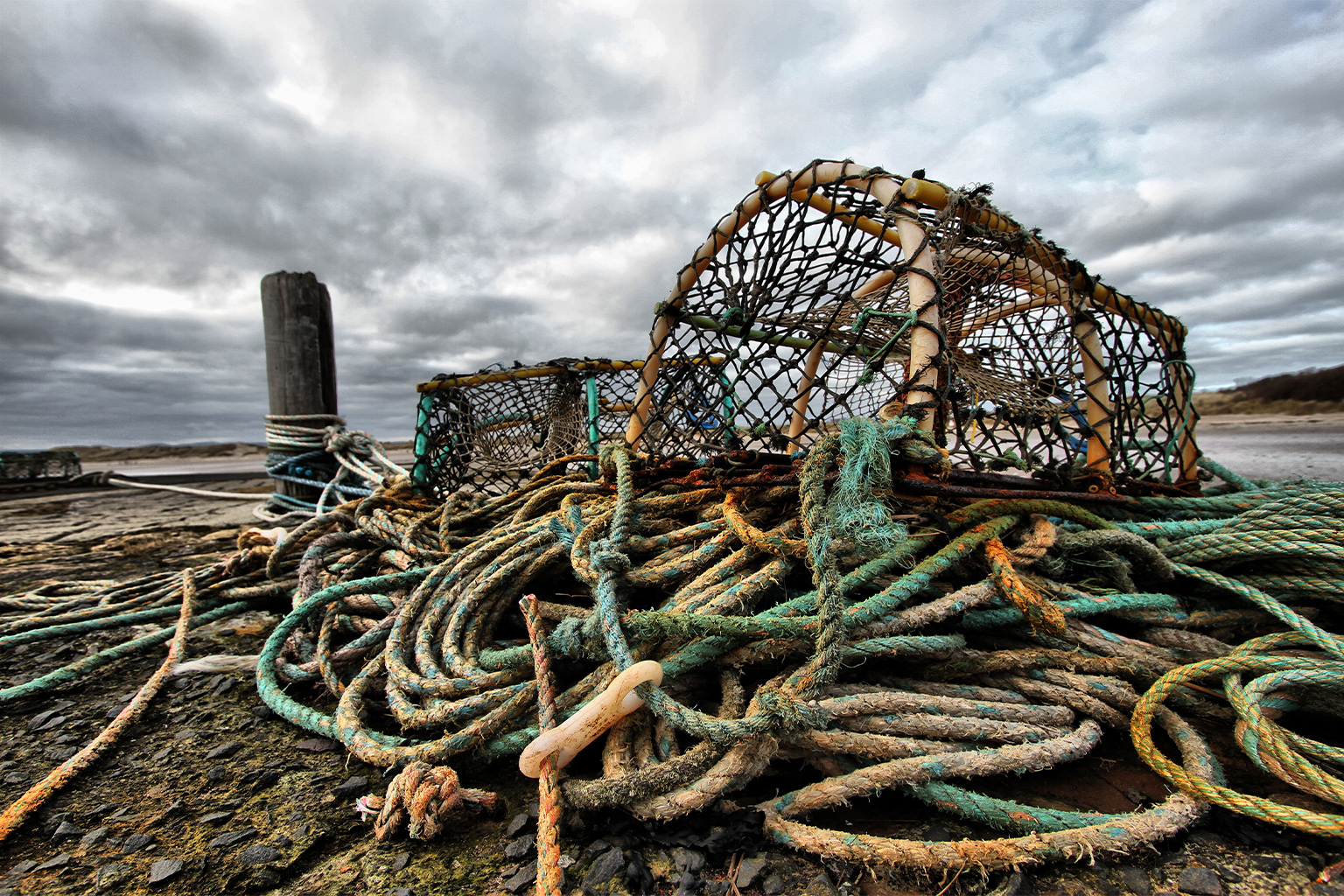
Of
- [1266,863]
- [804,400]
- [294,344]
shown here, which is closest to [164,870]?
[1266,863]

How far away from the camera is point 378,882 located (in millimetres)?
1048

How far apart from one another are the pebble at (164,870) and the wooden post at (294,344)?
3.56m

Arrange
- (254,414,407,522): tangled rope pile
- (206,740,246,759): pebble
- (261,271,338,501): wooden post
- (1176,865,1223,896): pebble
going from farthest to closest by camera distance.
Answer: (261,271,338,501): wooden post
(254,414,407,522): tangled rope pile
(206,740,246,759): pebble
(1176,865,1223,896): pebble

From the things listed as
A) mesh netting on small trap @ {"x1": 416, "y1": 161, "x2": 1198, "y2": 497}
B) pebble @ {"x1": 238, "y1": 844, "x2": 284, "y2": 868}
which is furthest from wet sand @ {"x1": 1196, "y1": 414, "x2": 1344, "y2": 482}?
pebble @ {"x1": 238, "y1": 844, "x2": 284, "y2": 868}

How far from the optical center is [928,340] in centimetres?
157

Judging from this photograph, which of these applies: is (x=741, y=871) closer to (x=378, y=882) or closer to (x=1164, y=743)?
(x=378, y=882)

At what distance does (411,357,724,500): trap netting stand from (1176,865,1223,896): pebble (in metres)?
2.31

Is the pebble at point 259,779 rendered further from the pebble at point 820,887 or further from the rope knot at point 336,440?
the rope knot at point 336,440

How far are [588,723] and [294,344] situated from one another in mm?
4216

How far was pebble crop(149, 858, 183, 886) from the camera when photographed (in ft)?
3.49

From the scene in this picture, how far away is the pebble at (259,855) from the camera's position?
1.10 meters

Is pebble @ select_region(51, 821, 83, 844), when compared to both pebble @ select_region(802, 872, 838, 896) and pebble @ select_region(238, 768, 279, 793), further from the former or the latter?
pebble @ select_region(802, 872, 838, 896)

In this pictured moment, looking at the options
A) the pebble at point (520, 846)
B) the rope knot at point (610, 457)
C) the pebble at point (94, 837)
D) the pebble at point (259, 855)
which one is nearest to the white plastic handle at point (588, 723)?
the pebble at point (520, 846)

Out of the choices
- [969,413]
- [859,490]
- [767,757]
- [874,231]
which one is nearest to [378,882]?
[767,757]
